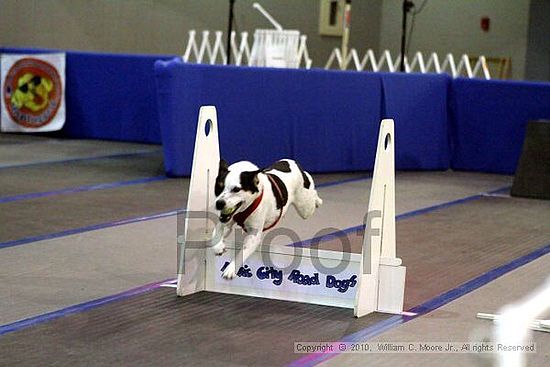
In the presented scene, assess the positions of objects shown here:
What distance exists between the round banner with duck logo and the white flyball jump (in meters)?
8.01

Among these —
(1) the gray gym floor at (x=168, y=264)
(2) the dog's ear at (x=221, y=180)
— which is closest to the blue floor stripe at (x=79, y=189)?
(1) the gray gym floor at (x=168, y=264)

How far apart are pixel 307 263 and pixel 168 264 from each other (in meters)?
1.11

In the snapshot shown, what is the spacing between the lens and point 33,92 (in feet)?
42.6

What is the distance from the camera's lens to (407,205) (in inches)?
341

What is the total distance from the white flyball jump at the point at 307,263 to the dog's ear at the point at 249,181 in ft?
1.45

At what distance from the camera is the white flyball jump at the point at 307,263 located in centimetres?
492

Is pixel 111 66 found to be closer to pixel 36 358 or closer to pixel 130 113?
pixel 130 113

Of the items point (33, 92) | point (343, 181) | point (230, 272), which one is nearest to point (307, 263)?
point (230, 272)

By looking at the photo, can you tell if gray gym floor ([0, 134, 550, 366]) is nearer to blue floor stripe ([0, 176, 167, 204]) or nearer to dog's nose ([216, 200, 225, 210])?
blue floor stripe ([0, 176, 167, 204])

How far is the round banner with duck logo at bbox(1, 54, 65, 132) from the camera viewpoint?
42.5ft

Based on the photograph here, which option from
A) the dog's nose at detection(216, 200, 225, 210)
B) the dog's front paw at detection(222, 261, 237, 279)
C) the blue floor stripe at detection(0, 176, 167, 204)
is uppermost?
the dog's nose at detection(216, 200, 225, 210)

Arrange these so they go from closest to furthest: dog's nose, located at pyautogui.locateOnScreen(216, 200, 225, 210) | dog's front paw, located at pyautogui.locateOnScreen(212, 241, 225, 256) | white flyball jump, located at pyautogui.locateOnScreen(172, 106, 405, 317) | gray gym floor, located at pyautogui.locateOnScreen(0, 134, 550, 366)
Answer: gray gym floor, located at pyautogui.locateOnScreen(0, 134, 550, 366), dog's nose, located at pyautogui.locateOnScreen(216, 200, 225, 210), white flyball jump, located at pyautogui.locateOnScreen(172, 106, 405, 317), dog's front paw, located at pyautogui.locateOnScreen(212, 241, 225, 256)

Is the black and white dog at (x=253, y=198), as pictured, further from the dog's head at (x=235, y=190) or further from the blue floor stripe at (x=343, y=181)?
the blue floor stripe at (x=343, y=181)

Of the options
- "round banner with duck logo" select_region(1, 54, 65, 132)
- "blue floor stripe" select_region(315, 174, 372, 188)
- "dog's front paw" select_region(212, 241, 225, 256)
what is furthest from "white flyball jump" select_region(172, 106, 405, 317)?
"round banner with duck logo" select_region(1, 54, 65, 132)
